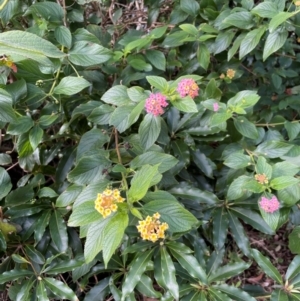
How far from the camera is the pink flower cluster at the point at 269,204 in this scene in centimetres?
118

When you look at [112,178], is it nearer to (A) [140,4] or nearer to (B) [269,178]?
(B) [269,178]

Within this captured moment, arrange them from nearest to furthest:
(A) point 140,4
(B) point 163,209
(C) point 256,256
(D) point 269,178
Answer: (B) point 163,209 → (D) point 269,178 → (C) point 256,256 → (A) point 140,4

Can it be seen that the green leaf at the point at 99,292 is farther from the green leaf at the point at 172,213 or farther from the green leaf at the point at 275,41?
the green leaf at the point at 275,41

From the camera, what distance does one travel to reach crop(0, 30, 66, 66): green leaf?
731mm

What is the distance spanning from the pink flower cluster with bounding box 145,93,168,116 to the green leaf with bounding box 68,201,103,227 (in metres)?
0.36

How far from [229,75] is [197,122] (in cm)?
41

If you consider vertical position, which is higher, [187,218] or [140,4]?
[140,4]

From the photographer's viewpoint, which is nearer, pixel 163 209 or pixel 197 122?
pixel 163 209

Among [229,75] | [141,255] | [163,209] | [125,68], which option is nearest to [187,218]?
[163,209]

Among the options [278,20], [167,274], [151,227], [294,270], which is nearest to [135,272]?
[167,274]

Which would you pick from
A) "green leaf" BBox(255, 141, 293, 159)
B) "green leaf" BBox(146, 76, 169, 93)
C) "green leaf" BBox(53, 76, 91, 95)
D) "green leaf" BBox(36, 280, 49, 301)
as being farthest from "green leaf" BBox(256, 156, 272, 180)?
"green leaf" BBox(36, 280, 49, 301)

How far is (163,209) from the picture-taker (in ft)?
3.37

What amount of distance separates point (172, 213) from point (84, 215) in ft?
0.83

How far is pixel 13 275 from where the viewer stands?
1.32m
